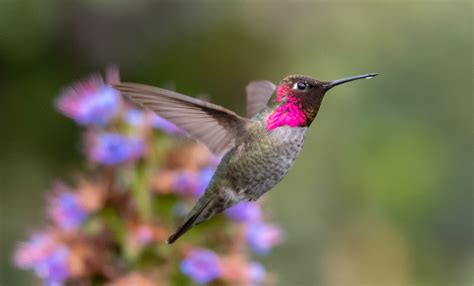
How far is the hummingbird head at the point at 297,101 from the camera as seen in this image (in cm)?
143

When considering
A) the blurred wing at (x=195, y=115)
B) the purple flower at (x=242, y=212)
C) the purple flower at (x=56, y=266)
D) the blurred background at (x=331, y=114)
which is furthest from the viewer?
the blurred background at (x=331, y=114)

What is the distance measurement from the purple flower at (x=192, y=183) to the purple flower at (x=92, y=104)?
10.7 inches

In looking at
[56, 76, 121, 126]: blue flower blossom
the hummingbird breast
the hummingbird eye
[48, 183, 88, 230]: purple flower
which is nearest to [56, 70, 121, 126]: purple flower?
[56, 76, 121, 126]: blue flower blossom

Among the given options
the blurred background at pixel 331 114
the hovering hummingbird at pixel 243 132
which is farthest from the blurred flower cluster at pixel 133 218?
the blurred background at pixel 331 114

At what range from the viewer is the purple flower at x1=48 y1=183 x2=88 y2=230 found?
2.24m

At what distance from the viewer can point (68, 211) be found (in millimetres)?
2262

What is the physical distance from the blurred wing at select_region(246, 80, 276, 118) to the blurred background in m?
2.46

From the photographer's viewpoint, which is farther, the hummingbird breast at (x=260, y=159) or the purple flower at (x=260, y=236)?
the purple flower at (x=260, y=236)

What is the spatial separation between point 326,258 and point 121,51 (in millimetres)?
1748

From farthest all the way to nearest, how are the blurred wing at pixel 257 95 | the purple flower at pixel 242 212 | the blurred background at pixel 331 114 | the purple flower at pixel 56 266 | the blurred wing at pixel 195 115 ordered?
1. the blurred background at pixel 331 114
2. the purple flower at pixel 242 212
3. the purple flower at pixel 56 266
4. the blurred wing at pixel 257 95
5. the blurred wing at pixel 195 115

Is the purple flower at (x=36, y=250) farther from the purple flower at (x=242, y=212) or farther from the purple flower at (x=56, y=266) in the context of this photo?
the purple flower at (x=242, y=212)

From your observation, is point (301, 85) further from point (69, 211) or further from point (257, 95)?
point (69, 211)

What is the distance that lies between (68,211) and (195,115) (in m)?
0.82

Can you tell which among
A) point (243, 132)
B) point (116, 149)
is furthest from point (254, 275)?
point (243, 132)
